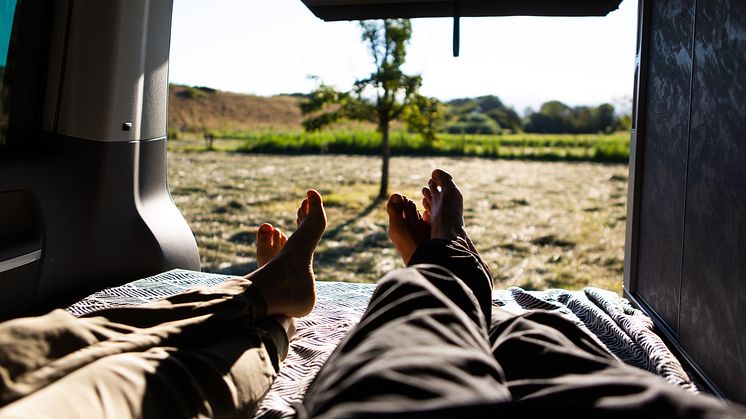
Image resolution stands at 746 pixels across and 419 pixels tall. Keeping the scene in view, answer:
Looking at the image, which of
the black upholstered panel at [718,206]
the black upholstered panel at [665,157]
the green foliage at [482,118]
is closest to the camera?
the black upholstered panel at [718,206]

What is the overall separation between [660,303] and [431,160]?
3.93 metres

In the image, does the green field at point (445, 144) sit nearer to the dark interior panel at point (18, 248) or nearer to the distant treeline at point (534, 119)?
the distant treeline at point (534, 119)

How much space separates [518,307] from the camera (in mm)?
1685

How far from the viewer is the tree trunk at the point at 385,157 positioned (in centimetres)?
514

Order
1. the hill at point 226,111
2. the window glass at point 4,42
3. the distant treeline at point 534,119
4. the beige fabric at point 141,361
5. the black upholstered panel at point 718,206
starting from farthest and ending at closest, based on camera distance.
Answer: the hill at point 226,111 < the distant treeline at point 534,119 < the window glass at point 4,42 < the black upholstered panel at point 718,206 < the beige fabric at point 141,361

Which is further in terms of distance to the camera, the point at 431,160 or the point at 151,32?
the point at 431,160

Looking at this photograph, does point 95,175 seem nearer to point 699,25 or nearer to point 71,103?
point 71,103

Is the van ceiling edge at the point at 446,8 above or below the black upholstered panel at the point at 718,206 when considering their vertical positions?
above

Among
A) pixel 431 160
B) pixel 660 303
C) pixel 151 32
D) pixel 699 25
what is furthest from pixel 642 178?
pixel 431 160

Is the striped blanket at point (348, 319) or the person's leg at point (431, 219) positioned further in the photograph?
the person's leg at point (431, 219)

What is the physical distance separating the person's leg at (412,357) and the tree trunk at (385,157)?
4176mm

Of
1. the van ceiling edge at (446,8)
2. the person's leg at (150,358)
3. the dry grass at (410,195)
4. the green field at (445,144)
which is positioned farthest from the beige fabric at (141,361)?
the green field at (445,144)

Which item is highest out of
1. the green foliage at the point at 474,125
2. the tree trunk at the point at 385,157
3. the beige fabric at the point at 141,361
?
the green foliage at the point at 474,125

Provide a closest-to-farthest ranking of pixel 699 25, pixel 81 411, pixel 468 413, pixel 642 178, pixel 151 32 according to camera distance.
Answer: pixel 468 413, pixel 81 411, pixel 699 25, pixel 642 178, pixel 151 32
